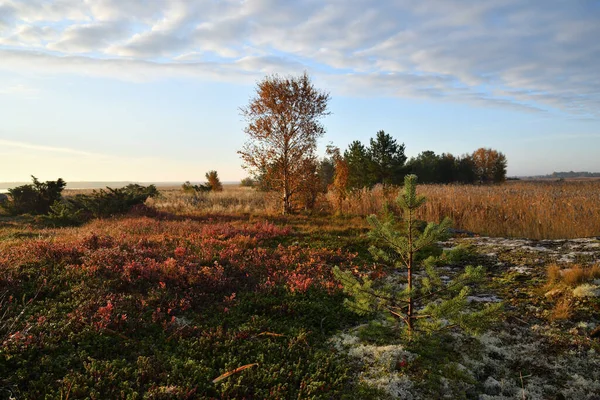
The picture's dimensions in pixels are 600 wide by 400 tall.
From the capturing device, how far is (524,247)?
26.5ft

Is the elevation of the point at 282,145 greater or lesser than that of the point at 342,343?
greater

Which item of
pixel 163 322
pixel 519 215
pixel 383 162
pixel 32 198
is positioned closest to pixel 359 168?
pixel 383 162

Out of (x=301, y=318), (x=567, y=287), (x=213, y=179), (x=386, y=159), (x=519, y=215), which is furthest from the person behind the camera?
(x=213, y=179)

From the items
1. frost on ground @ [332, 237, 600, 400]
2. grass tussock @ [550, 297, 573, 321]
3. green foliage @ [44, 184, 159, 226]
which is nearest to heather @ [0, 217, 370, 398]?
frost on ground @ [332, 237, 600, 400]

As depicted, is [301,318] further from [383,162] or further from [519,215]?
[383,162]

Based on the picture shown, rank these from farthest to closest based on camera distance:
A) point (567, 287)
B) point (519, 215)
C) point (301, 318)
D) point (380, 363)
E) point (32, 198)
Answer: point (32, 198) < point (519, 215) < point (567, 287) < point (301, 318) < point (380, 363)

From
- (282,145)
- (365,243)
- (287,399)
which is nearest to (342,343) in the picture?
(287,399)

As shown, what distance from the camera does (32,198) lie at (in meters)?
A: 17.5

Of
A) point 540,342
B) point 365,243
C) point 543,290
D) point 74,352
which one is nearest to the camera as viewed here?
point 74,352

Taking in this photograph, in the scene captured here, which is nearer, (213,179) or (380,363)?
(380,363)

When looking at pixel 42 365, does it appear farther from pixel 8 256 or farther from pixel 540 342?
pixel 540 342

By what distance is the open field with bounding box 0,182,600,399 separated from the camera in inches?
135

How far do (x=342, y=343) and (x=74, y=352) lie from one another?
3216mm

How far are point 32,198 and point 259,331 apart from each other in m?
18.8
